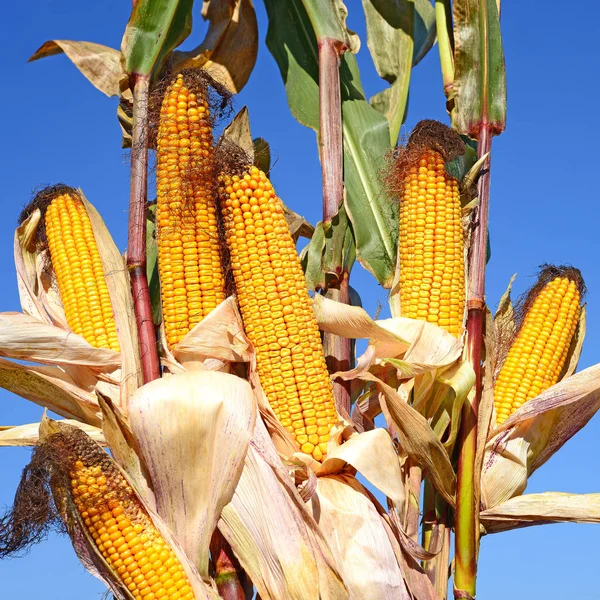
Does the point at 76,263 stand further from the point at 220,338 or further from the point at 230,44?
the point at 230,44

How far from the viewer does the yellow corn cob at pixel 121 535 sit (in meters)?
3.45

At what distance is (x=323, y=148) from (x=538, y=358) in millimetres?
1444

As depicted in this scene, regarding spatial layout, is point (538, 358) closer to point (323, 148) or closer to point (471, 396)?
point (471, 396)

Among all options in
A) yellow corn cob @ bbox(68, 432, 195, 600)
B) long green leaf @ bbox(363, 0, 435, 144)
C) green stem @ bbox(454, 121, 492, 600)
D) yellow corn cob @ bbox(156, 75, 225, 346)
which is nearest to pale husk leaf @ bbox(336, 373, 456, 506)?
green stem @ bbox(454, 121, 492, 600)

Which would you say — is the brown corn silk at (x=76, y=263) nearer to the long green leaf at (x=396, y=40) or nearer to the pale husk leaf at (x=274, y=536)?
the pale husk leaf at (x=274, y=536)

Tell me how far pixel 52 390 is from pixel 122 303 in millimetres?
480

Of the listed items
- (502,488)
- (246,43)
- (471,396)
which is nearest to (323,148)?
(246,43)

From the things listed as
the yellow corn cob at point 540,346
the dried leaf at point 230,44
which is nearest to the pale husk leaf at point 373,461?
the yellow corn cob at point 540,346

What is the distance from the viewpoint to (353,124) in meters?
4.92

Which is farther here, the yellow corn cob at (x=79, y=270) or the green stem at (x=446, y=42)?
the green stem at (x=446, y=42)

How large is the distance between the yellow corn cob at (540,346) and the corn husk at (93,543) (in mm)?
1560

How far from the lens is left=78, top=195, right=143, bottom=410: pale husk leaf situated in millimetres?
3824

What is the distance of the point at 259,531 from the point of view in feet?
11.5

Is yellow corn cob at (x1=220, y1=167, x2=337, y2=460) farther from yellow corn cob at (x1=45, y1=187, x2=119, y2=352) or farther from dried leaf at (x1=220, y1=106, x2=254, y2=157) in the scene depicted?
yellow corn cob at (x1=45, y1=187, x2=119, y2=352)
